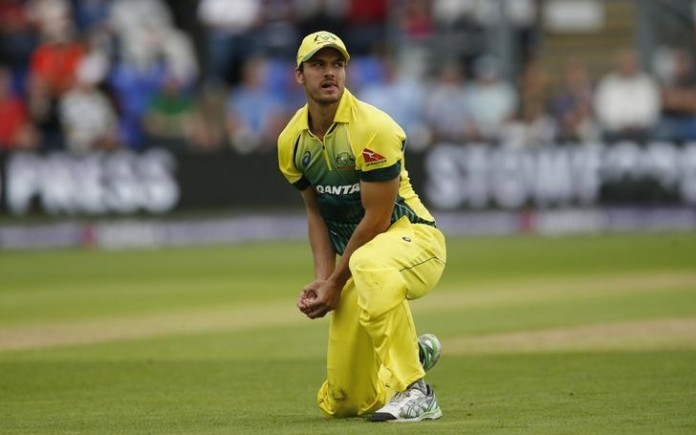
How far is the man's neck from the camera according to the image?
648 cm

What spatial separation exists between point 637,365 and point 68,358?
3893 mm

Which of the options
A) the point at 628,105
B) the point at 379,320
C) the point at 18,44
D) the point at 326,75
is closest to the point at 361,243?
the point at 379,320

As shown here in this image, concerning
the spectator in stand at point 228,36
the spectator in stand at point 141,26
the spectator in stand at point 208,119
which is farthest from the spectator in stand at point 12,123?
the spectator in stand at point 228,36

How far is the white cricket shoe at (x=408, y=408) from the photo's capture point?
247 inches

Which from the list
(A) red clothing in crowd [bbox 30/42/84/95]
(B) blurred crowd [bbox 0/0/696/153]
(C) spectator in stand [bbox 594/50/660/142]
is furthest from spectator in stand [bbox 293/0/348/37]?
(C) spectator in stand [bbox 594/50/660/142]

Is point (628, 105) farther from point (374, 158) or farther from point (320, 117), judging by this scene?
point (374, 158)

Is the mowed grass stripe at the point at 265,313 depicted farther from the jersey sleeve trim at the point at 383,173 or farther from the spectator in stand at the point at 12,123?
the spectator in stand at the point at 12,123

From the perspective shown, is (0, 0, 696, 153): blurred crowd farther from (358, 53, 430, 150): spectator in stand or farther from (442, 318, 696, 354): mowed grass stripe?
(442, 318, 696, 354): mowed grass stripe

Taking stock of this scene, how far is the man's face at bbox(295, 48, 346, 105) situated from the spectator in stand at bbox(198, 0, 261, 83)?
16.5 m

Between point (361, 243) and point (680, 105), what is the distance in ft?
53.6

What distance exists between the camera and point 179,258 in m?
18.3

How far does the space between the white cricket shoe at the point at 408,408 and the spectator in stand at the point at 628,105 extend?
14.9m

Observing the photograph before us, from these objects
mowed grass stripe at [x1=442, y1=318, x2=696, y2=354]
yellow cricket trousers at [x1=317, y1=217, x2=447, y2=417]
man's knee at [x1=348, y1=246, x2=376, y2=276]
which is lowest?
mowed grass stripe at [x1=442, y1=318, x2=696, y2=354]

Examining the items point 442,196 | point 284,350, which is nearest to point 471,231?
point 442,196
